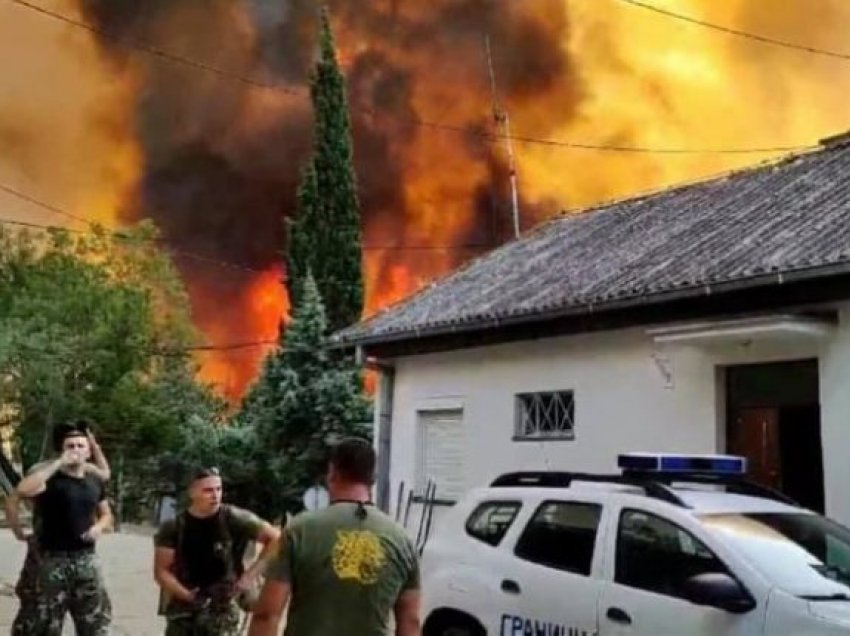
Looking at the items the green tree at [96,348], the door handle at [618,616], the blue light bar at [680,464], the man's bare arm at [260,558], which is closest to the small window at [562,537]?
the door handle at [618,616]

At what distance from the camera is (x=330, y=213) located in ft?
103

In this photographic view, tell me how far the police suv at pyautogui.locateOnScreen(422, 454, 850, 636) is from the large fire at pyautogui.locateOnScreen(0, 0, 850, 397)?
69.0 feet

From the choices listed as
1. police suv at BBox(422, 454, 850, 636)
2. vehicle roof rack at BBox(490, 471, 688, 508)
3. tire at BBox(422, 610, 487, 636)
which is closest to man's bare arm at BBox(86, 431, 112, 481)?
police suv at BBox(422, 454, 850, 636)

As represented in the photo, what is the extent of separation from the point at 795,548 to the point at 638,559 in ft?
2.63

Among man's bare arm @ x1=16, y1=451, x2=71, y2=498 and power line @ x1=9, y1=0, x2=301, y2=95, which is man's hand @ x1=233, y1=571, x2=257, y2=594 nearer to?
man's bare arm @ x1=16, y1=451, x2=71, y2=498

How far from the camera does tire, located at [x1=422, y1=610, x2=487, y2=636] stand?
23.2 feet

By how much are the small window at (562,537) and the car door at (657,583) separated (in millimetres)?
201

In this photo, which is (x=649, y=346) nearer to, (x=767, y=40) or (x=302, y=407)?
(x=767, y=40)

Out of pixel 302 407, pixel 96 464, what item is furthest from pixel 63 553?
pixel 302 407

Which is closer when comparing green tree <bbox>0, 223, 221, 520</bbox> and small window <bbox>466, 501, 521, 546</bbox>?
small window <bbox>466, 501, 521, 546</bbox>

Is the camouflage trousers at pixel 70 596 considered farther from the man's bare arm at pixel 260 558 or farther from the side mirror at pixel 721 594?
the side mirror at pixel 721 594

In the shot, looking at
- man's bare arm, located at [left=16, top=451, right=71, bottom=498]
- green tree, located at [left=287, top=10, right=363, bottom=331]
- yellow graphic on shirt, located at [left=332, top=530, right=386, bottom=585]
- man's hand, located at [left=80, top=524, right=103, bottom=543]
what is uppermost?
green tree, located at [left=287, top=10, right=363, bottom=331]

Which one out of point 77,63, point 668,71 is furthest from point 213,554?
point 77,63

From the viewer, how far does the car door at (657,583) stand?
5.61 m
